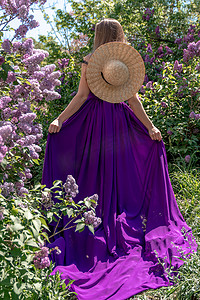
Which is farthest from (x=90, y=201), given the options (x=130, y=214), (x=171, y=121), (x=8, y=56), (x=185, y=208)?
(x=171, y=121)

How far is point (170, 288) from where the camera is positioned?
86.5 inches

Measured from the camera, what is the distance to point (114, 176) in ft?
9.56

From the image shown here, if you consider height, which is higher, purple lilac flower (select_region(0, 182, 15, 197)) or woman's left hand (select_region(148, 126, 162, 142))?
woman's left hand (select_region(148, 126, 162, 142))

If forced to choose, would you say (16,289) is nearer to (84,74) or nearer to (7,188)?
(7,188)

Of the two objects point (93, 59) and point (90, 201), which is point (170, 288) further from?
point (93, 59)

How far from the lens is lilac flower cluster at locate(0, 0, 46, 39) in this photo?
6.06 feet

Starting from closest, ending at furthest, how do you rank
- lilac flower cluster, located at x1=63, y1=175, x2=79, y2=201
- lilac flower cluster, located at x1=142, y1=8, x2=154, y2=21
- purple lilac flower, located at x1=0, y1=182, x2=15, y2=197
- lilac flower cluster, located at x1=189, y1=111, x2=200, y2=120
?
purple lilac flower, located at x1=0, y1=182, x2=15, y2=197 < lilac flower cluster, located at x1=63, y1=175, x2=79, y2=201 < lilac flower cluster, located at x1=189, y1=111, x2=200, y2=120 < lilac flower cluster, located at x1=142, y1=8, x2=154, y2=21

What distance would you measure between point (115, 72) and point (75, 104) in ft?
1.27

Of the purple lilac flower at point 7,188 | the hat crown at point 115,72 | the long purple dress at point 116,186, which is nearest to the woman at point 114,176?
the long purple dress at point 116,186

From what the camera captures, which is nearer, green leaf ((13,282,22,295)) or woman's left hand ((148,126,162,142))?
green leaf ((13,282,22,295))

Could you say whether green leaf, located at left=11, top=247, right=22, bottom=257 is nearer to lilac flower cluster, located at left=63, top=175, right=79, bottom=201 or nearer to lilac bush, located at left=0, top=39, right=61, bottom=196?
lilac bush, located at left=0, top=39, right=61, bottom=196

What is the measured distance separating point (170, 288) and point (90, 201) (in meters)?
0.81

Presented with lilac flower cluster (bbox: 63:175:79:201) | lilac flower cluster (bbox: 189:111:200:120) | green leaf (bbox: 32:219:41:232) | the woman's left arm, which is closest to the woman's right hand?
the woman's left arm

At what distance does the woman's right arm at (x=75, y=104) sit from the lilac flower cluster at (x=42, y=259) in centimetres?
136
